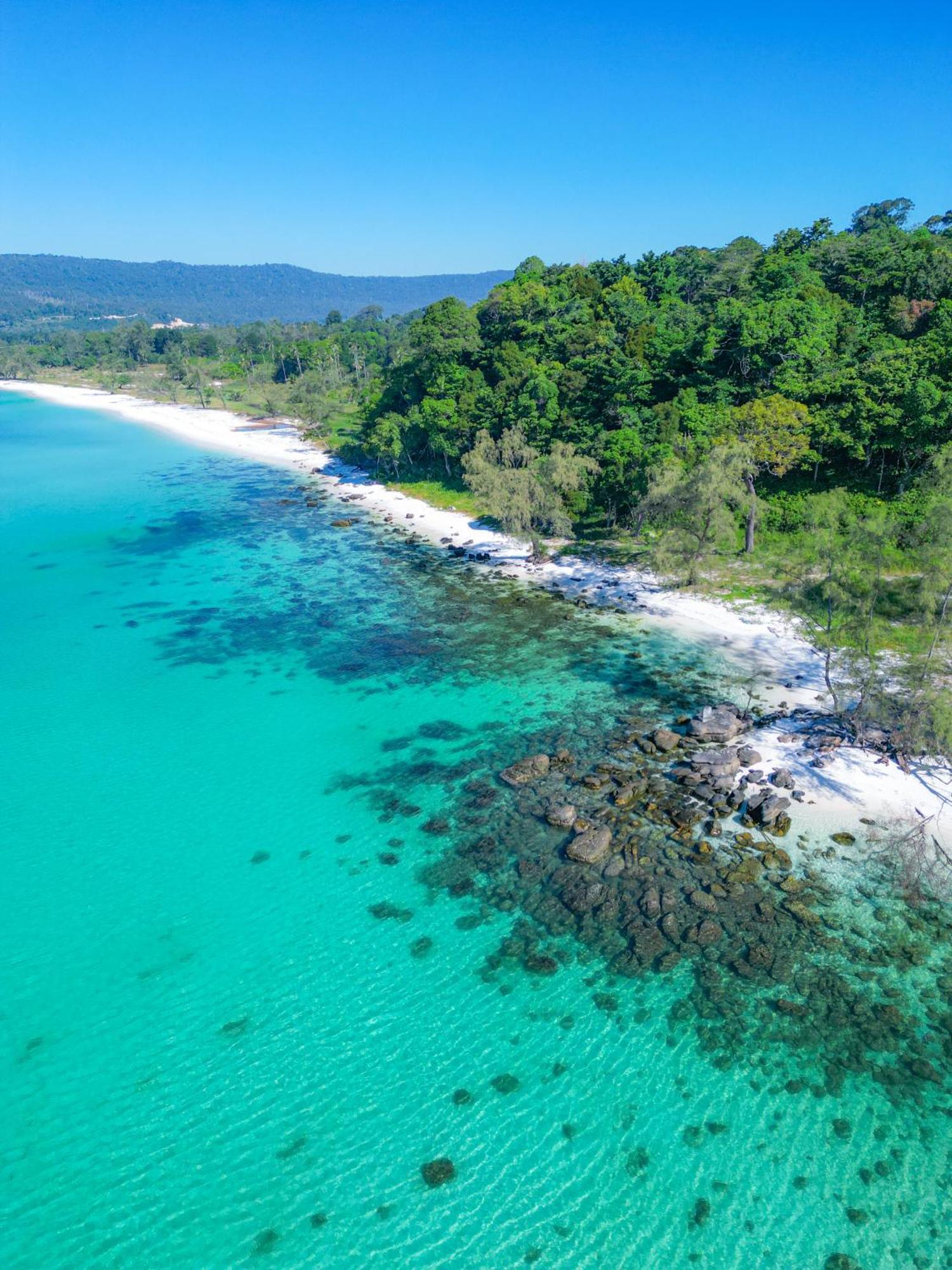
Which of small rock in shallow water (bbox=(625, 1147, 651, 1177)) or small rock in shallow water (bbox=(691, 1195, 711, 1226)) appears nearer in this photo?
small rock in shallow water (bbox=(691, 1195, 711, 1226))

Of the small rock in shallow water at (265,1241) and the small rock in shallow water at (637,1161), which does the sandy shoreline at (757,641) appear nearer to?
the small rock in shallow water at (637,1161)

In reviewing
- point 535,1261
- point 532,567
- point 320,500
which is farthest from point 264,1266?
point 320,500

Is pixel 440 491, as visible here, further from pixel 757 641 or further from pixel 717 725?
pixel 717 725

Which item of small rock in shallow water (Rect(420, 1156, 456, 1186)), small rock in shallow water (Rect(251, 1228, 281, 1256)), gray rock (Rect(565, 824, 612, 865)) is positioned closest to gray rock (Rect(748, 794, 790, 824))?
gray rock (Rect(565, 824, 612, 865))

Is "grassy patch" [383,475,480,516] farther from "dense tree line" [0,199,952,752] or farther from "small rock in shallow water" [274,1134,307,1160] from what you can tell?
"small rock in shallow water" [274,1134,307,1160]

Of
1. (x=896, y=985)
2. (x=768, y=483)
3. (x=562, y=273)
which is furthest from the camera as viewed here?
(x=562, y=273)

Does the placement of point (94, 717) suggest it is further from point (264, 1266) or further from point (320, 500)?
point (320, 500)
